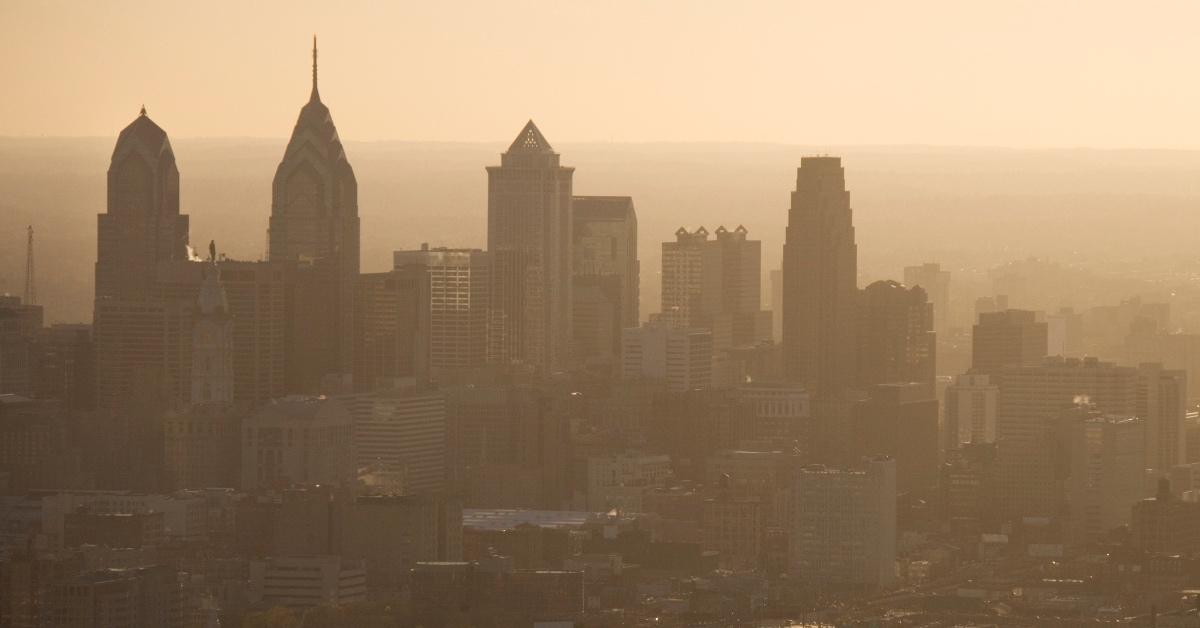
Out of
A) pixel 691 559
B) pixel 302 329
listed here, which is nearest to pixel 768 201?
pixel 302 329

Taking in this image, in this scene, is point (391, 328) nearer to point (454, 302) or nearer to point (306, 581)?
point (454, 302)

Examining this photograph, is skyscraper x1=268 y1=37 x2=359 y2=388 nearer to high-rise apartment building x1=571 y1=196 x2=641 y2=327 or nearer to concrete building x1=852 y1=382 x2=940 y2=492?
concrete building x1=852 y1=382 x2=940 y2=492

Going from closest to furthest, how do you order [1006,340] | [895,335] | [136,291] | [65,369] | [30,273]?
[30,273] → [65,369] → [136,291] → [1006,340] → [895,335]

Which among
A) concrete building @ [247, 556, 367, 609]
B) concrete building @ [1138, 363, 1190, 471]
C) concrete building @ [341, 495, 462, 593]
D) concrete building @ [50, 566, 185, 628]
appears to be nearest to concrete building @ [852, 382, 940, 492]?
concrete building @ [1138, 363, 1190, 471]

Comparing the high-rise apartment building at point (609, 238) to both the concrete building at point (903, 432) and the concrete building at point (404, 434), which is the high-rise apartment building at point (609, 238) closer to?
the concrete building at point (903, 432)

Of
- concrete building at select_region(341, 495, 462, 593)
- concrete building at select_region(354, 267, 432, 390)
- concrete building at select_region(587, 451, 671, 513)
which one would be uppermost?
concrete building at select_region(354, 267, 432, 390)

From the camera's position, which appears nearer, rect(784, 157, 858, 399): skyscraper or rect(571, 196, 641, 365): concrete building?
rect(784, 157, 858, 399): skyscraper

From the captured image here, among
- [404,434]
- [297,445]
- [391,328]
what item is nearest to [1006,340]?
[391,328]
